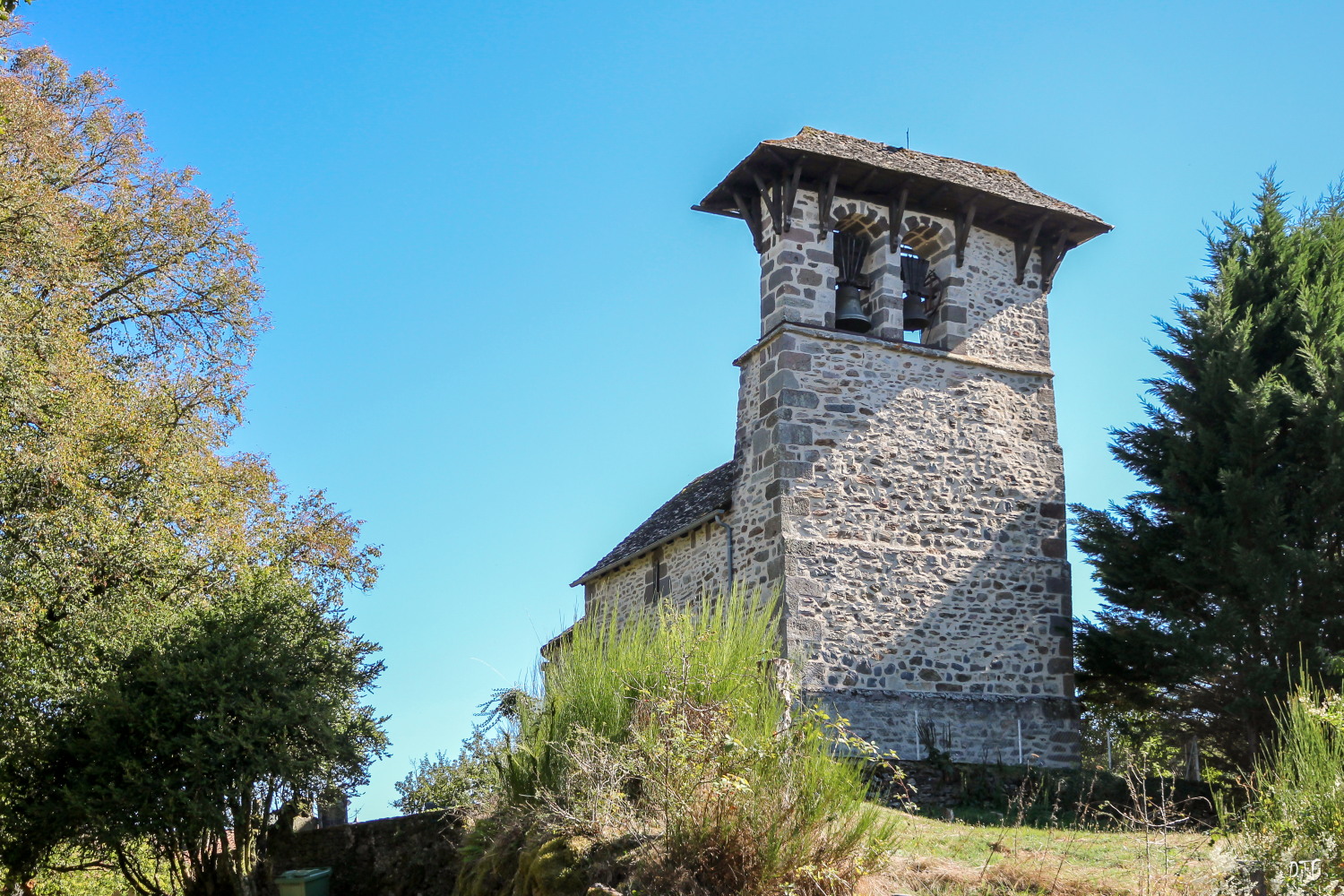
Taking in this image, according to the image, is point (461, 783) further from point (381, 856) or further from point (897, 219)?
point (897, 219)

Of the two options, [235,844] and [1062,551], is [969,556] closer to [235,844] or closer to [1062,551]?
[1062,551]

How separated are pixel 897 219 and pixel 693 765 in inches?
417

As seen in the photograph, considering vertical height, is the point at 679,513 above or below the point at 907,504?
above

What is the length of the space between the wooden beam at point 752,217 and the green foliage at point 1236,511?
5.15m

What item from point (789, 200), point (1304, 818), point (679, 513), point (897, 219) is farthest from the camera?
point (679, 513)

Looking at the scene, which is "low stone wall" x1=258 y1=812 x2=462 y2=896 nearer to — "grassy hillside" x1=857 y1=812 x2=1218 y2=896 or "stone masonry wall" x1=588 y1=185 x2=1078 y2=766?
"grassy hillside" x1=857 y1=812 x2=1218 y2=896

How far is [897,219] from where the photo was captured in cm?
1534

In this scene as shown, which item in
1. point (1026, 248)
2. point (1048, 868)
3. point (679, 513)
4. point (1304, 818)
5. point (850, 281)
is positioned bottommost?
point (1048, 868)

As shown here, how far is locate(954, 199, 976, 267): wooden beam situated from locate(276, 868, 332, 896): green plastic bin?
10.5 m

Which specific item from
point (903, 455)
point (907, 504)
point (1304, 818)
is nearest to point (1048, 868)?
point (1304, 818)

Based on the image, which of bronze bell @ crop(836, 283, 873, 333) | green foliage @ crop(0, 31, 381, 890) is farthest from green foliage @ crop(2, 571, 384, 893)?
bronze bell @ crop(836, 283, 873, 333)

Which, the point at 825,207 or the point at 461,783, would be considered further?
the point at 825,207

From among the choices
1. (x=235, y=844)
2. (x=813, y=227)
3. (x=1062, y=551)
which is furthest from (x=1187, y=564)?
(x=235, y=844)

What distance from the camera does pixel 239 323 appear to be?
18250 mm
